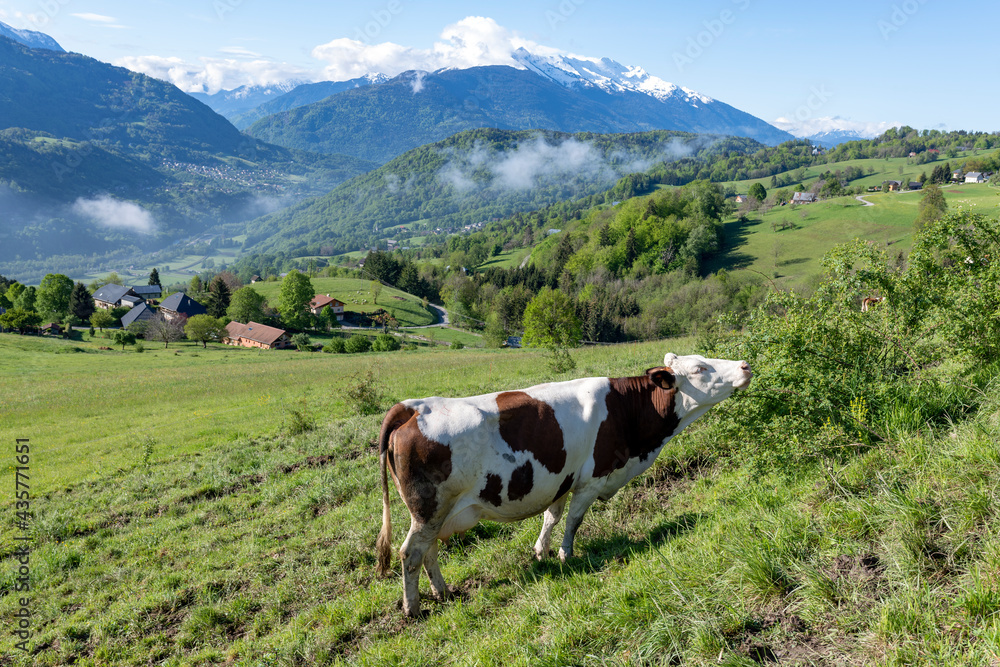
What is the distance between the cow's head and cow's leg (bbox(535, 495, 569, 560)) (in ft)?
6.71

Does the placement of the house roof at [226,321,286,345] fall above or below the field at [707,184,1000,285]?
below

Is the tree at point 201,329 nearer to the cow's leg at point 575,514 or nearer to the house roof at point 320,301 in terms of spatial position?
the house roof at point 320,301

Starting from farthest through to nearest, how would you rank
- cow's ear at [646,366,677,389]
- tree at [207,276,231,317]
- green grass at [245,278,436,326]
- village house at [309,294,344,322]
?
green grass at [245,278,436,326] < village house at [309,294,344,322] < tree at [207,276,231,317] < cow's ear at [646,366,677,389]

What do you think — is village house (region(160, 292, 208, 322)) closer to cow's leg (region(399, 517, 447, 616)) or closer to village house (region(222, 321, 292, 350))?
village house (region(222, 321, 292, 350))

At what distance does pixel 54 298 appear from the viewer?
287 feet

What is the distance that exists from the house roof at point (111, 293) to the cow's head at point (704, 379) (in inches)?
5424

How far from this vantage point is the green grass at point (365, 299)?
112 metres

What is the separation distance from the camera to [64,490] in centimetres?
1238

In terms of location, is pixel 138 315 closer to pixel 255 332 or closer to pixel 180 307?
pixel 180 307

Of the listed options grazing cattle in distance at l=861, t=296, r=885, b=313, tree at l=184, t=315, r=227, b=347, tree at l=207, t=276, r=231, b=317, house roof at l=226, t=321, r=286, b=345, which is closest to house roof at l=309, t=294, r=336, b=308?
tree at l=207, t=276, r=231, b=317

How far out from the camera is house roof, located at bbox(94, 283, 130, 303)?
112062 mm

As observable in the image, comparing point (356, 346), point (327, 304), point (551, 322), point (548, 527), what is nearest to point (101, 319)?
point (327, 304)

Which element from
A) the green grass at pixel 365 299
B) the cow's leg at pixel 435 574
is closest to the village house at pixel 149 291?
the green grass at pixel 365 299

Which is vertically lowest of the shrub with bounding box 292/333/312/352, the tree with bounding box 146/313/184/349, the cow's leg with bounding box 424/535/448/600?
the shrub with bounding box 292/333/312/352
